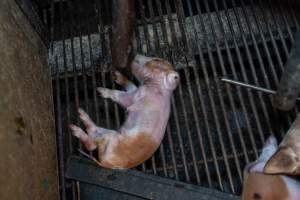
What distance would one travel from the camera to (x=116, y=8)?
236 cm

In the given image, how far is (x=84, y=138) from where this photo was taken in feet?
8.32

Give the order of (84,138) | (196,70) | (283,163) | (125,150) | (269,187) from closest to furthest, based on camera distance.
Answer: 1. (283,163)
2. (269,187)
3. (125,150)
4. (84,138)
5. (196,70)

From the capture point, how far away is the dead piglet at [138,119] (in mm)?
2434

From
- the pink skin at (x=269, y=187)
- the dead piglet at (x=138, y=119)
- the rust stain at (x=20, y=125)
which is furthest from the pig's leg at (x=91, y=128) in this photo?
the pink skin at (x=269, y=187)

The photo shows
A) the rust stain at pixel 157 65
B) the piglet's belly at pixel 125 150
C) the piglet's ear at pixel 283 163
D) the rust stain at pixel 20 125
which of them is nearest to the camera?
the piglet's ear at pixel 283 163

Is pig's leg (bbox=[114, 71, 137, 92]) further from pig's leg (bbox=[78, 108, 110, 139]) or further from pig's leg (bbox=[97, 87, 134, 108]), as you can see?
pig's leg (bbox=[78, 108, 110, 139])

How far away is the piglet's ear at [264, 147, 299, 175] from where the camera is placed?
6.88ft

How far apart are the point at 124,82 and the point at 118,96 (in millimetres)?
117

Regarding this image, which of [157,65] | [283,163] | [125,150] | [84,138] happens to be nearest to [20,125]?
[84,138]

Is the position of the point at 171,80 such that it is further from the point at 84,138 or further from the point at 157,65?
the point at 84,138

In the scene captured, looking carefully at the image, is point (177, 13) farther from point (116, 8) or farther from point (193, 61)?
point (116, 8)

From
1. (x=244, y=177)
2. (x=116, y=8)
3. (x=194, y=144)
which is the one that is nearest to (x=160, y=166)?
(x=194, y=144)

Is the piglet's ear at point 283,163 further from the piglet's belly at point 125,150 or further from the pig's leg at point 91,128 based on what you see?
the pig's leg at point 91,128

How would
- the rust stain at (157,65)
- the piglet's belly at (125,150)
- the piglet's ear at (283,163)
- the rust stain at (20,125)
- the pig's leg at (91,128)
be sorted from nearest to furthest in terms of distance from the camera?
the piglet's ear at (283,163) → the rust stain at (20,125) → the piglet's belly at (125,150) → the pig's leg at (91,128) → the rust stain at (157,65)
